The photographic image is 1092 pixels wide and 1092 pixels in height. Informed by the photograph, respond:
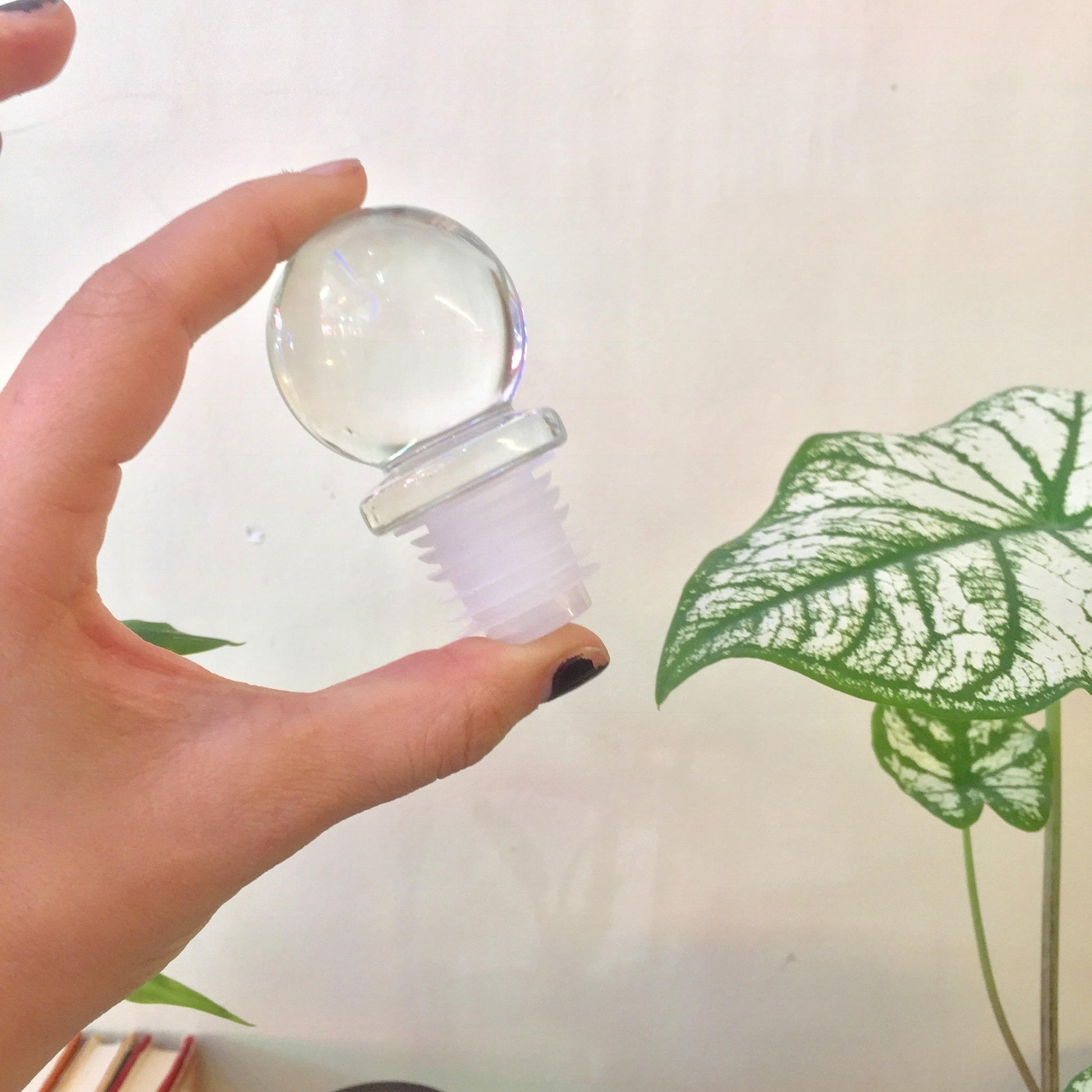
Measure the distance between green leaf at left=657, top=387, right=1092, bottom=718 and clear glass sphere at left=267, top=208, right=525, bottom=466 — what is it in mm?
136

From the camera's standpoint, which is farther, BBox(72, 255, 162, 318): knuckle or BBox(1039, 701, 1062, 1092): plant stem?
BBox(1039, 701, 1062, 1092): plant stem

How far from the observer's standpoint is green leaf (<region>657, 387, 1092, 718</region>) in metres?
0.27

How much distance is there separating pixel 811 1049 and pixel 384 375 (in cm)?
72

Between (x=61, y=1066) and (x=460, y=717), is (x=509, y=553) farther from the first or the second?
(x=61, y=1066)

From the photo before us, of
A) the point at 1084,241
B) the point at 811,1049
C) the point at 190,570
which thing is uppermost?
the point at 1084,241

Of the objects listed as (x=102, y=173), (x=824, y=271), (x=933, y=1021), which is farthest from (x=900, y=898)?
(x=102, y=173)

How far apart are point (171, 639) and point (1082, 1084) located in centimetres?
56

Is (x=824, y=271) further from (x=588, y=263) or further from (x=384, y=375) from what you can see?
(x=384, y=375)

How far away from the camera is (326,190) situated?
400mm

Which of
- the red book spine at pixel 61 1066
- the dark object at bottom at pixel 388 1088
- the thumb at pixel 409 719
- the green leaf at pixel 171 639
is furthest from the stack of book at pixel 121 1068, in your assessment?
the thumb at pixel 409 719

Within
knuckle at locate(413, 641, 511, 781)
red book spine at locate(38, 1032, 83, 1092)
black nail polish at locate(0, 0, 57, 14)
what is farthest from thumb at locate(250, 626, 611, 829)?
red book spine at locate(38, 1032, 83, 1092)

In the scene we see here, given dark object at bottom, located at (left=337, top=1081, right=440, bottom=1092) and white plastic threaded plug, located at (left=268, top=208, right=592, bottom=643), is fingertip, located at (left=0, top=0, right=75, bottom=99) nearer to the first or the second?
white plastic threaded plug, located at (left=268, top=208, right=592, bottom=643)

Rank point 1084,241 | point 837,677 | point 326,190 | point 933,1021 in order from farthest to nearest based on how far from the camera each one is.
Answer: point 933,1021, point 1084,241, point 326,190, point 837,677

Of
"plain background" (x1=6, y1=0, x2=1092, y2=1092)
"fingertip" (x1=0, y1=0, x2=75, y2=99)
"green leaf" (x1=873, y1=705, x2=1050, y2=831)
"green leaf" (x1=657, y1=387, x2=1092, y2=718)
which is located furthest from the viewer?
"plain background" (x1=6, y1=0, x2=1092, y2=1092)
